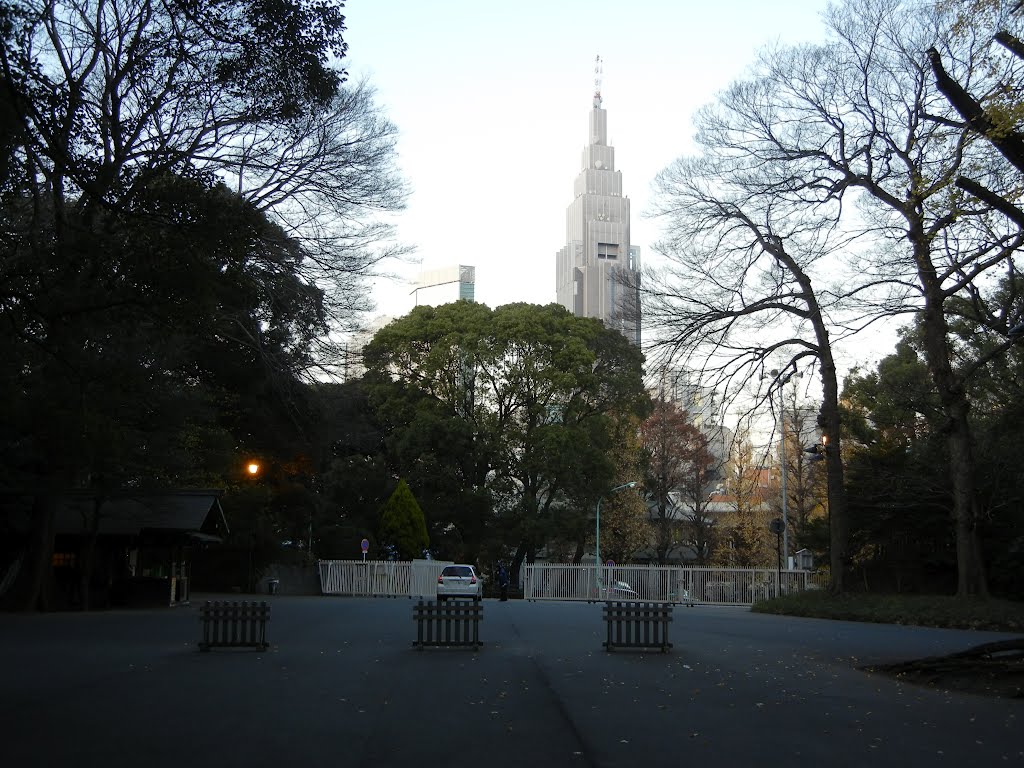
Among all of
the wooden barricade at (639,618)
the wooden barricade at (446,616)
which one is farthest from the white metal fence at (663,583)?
the wooden barricade at (446,616)

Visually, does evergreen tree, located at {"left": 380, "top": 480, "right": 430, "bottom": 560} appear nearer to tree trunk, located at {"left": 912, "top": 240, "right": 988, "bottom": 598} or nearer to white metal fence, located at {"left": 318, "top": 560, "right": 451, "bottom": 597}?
white metal fence, located at {"left": 318, "top": 560, "right": 451, "bottom": 597}

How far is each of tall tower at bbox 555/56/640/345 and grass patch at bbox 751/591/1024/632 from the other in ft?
371

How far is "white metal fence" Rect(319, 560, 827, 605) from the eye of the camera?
38375mm

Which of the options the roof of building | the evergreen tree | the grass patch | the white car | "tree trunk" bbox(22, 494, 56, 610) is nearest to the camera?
the grass patch

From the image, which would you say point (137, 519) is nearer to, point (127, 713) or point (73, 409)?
point (73, 409)

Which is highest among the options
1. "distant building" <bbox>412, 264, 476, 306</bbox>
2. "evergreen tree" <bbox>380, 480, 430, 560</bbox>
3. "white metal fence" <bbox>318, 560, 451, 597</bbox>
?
"distant building" <bbox>412, 264, 476, 306</bbox>

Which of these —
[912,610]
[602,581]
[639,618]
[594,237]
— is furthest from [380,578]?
[594,237]

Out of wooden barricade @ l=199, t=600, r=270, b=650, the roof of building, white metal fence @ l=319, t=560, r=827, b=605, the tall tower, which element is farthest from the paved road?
the tall tower

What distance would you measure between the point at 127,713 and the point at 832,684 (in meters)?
8.01

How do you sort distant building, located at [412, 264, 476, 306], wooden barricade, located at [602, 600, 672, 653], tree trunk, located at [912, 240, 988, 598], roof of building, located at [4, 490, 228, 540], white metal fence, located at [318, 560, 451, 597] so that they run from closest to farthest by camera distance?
wooden barricade, located at [602, 600, 672, 653], tree trunk, located at [912, 240, 988, 598], roof of building, located at [4, 490, 228, 540], white metal fence, located at [318, 560, 451, 597], distant building, located at [412, 264, 476, 306]

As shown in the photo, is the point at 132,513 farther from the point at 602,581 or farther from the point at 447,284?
the point at 447,284

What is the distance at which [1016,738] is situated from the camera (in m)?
8.25

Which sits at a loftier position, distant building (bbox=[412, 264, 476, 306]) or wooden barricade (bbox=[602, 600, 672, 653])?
distant building (bbox=[412, 264, 476, 306])

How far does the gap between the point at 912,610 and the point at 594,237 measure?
129 m
